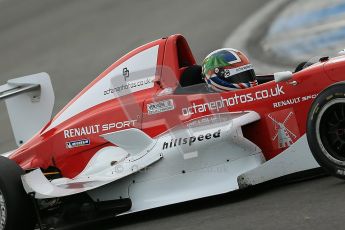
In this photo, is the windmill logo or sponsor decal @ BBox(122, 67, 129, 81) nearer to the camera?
the windmill logo

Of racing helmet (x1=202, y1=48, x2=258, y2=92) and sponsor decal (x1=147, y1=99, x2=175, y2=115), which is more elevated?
racing helmet (x1=202, y1=48, x2=258, y2=92)

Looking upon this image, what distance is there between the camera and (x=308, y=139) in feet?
19.2

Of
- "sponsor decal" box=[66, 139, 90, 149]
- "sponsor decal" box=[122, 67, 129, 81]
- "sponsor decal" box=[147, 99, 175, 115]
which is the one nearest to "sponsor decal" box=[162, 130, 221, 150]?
"sponsor decal" box=[147, 99, 175, 115]

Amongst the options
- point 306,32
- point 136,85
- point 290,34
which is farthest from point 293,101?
point 290,34

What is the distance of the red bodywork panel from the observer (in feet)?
20.5

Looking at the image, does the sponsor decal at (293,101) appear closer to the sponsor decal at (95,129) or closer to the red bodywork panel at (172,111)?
the red bodywork panel at (172,111)

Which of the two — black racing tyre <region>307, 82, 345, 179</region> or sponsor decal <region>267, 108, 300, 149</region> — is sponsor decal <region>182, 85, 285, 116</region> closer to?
sponsor decal <region>267, 108, 300, 149</region>

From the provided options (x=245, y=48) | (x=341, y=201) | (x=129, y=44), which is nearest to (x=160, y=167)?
(x=341, y=201)

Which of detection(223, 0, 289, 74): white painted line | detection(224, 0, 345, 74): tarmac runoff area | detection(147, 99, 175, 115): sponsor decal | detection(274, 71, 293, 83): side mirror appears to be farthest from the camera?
detection(223, 0, 289, 74): white painted line

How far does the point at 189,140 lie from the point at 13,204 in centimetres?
152

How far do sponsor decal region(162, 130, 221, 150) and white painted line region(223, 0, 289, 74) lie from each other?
192 inches

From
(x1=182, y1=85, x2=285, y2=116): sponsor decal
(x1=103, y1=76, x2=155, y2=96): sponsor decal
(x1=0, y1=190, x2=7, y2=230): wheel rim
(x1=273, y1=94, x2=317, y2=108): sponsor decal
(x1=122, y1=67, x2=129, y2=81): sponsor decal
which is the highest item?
(x1=122, y1=67, x2=129, y2=81): sponsor decal

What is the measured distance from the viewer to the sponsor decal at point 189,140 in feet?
20.9

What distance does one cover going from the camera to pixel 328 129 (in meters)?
5.82
